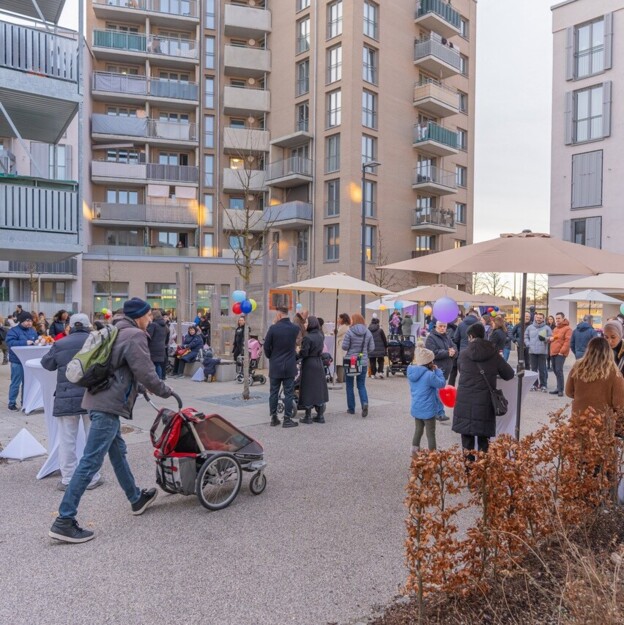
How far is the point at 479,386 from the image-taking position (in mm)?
6164

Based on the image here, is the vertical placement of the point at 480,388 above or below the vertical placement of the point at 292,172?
below

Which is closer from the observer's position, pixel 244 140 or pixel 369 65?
pixel 369 65

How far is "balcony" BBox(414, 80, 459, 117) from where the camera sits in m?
38.1

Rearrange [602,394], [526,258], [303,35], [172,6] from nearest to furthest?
[602,394] < [526,258] < [303,35] < [172,6]

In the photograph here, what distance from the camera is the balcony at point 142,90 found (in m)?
38.8

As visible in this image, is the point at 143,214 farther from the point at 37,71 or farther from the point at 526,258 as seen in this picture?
the point at 526,258

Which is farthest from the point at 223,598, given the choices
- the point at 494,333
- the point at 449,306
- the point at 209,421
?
the point at 494,333

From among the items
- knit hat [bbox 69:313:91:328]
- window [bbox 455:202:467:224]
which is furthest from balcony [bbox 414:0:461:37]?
knit hat [bbox 69:313:91:328]

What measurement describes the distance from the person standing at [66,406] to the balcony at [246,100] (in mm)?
36240

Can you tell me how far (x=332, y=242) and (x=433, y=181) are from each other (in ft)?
28.0

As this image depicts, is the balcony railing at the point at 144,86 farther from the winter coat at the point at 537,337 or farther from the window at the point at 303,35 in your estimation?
the winter coat at the point at 537,337

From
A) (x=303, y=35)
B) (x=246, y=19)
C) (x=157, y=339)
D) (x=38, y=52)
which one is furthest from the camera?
(x=246, y=19)

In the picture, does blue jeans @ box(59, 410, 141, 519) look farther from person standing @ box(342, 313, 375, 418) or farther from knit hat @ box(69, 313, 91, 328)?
person standing @ box(342, 313, 375, 418)

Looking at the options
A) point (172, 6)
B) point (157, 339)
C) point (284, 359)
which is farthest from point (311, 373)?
point (172, 6)
